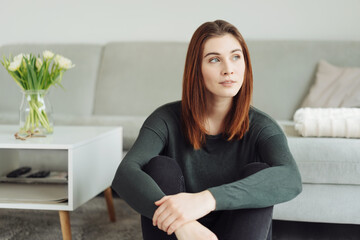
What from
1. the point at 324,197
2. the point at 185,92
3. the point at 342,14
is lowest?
the point at 324,197

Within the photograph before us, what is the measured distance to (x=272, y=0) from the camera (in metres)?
3.00

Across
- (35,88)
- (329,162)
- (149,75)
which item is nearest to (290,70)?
(149,75)

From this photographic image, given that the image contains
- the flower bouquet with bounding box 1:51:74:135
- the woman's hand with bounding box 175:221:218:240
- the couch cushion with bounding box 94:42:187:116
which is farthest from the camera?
the couch cushion with bounding box 94:42:187:116

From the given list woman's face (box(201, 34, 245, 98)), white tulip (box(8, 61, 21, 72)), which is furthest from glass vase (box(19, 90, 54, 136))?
woman's face (box(201, 34, 245, 98))

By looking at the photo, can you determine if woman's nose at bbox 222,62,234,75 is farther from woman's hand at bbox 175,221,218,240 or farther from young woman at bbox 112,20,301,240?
woman's hand at bbox 175,221,218,240

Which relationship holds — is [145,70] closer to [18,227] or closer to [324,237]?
[18,227]

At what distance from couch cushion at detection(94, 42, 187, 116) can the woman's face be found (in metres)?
1.47

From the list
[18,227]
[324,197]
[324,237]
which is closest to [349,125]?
[324,197]

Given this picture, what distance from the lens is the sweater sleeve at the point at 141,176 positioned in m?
1.15

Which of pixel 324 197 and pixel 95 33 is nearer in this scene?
pixel 324 197

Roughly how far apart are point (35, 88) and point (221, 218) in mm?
997

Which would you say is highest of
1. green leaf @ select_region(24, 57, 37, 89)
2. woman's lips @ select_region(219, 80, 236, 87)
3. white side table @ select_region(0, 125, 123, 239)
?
woman's lips @ select_region(219, 80, 236, 87)

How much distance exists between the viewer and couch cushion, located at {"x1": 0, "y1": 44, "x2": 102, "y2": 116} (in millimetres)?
2920

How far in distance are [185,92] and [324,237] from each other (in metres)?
0.98
